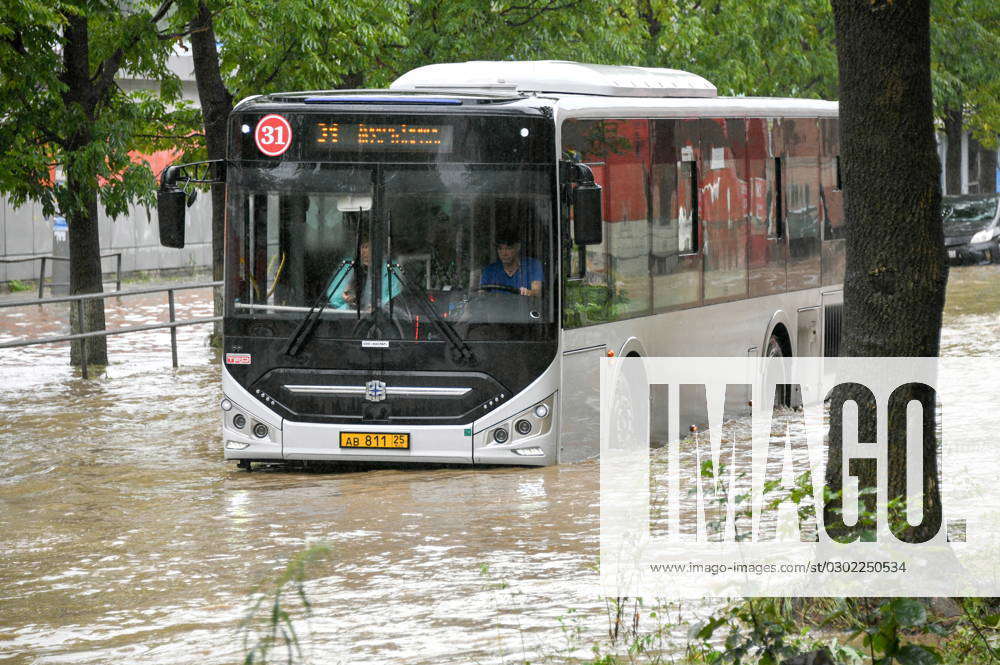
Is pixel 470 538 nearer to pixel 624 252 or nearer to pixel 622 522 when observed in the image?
pixel 622 522

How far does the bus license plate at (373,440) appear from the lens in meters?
12.0

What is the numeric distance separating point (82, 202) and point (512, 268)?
9.44 metres

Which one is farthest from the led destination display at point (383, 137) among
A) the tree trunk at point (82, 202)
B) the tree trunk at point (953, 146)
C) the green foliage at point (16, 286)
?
the tree trunk at point (953, 146)

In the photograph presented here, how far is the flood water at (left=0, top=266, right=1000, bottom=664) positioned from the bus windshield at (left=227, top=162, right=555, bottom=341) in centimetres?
119

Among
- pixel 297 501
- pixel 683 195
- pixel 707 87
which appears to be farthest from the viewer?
pixel 707 87

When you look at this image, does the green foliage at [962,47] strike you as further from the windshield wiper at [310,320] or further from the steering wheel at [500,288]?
the windshield wiper at [310,320]

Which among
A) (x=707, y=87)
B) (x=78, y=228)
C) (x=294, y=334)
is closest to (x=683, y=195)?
(x=707, y=87)

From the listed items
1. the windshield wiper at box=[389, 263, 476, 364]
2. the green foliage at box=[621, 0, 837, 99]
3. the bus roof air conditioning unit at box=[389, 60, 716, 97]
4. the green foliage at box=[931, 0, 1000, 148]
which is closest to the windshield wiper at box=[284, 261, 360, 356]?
the windshield wiper at box=[389, 263, 476, 364]

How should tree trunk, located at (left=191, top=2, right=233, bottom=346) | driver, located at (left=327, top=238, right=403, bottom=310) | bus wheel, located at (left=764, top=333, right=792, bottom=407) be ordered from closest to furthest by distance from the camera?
1. driver, located at (left=327, top=238, right=403, bottom=310)
2. bus wheel, located at (left=764, top=333, right=792, bottom=407)
3. tree trunk, located at (left=191, top=2, right=233, bottom=346)

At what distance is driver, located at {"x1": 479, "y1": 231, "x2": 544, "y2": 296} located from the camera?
11.8m

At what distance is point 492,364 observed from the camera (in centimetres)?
1190

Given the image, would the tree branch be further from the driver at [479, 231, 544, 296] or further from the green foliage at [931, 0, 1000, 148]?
the green foliage at [931, 0, 1000, 148]

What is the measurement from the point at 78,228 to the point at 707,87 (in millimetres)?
8497

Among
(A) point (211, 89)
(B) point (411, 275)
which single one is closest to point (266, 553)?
(B) point (411, 275)
